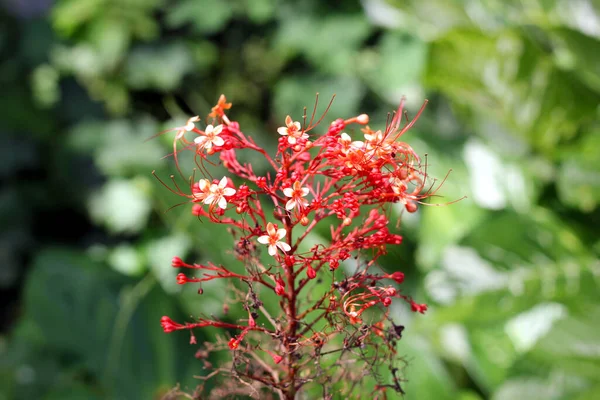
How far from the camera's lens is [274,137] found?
2463mm

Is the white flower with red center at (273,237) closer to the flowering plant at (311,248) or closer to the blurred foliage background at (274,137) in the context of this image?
the flowering plant at (311,248)

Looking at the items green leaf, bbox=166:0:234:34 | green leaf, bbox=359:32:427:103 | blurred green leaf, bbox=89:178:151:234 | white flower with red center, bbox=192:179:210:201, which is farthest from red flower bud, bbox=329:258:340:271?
green leaf, bbox=166:0:234:34

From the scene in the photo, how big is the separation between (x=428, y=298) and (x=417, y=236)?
15.6 inches

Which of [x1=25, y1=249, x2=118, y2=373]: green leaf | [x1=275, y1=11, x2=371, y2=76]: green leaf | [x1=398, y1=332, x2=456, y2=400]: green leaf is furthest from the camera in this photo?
[x1=275, y1=11, x2=371, y2=76]: green leaf

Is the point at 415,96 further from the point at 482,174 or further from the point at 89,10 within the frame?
the point at 89,10

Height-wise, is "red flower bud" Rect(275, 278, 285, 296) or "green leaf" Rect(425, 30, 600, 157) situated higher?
"green leaf" Rect(425, 30, 600, 157)

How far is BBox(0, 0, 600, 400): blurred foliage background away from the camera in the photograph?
4.26ft

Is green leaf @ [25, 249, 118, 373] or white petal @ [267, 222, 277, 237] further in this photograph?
green leaf @ [25, 249, 118, 373]

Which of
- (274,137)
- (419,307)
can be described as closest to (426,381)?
(419,307)

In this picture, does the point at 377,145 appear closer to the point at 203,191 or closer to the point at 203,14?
the point at 203,191

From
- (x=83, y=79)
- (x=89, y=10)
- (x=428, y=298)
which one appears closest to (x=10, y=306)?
(x=83, y=79)

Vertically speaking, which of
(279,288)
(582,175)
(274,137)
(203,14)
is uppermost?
(203,14)

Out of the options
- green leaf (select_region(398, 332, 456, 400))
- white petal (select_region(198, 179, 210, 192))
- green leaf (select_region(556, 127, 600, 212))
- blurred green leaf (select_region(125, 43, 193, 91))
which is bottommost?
white petal (select_region(198, 179, 210, 192))

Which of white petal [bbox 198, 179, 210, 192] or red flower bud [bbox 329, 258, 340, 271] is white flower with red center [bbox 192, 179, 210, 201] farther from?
red flower bud [bbox 329, 258, 340, 271]
